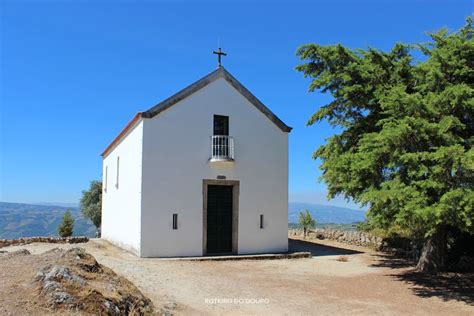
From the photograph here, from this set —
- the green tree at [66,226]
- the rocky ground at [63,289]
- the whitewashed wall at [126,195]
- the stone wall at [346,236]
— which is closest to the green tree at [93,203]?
the green tree at [66,226]

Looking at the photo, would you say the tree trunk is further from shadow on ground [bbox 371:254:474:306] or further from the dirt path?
the dirt path

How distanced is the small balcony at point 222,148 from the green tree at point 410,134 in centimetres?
438

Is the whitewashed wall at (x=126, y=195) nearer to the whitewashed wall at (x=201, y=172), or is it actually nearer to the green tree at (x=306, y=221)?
the whitewashed wall at (x=201, y=172)

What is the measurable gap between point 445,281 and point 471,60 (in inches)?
261

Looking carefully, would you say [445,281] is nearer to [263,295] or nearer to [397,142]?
[397,142]

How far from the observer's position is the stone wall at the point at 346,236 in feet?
68.0

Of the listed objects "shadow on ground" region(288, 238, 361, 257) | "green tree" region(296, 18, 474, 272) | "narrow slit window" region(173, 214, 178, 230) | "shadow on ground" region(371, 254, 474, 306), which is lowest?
"shadow on ground" region(288, 238, 361, 257)

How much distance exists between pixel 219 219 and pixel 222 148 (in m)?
2.99

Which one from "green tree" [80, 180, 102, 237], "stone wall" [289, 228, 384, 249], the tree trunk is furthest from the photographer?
"green tree" [80, 180, 102, 237]

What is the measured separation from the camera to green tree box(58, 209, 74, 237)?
84.1 ft

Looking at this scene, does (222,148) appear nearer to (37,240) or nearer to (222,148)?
(222,148)

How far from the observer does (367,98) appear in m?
13.8

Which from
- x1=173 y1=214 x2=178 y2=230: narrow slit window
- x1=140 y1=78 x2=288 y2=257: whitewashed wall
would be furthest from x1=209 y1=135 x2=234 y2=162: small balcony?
x1=173 y1=214 x2=178 y2=230: narrow slit window

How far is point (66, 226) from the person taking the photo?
25.8 m
